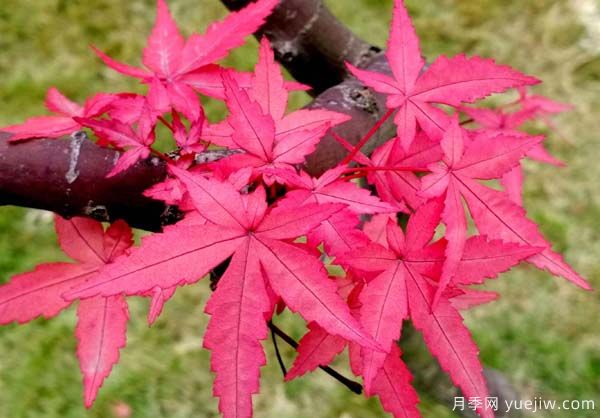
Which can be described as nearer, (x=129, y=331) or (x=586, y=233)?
(x=129, y=331)

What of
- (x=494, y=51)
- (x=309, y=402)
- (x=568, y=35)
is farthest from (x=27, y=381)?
(x=568, y=35)

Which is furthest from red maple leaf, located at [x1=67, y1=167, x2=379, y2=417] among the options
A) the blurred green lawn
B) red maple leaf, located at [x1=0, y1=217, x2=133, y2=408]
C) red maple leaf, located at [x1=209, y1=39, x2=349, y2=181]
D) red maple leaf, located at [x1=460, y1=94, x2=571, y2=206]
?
the blurred green lawn

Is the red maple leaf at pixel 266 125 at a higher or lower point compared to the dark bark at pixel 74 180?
higher

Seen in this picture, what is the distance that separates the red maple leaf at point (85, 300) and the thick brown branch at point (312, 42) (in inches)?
17.7

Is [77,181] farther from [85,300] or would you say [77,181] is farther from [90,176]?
[85,300]

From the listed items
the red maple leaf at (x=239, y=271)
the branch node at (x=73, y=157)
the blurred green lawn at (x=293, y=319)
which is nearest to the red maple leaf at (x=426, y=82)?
the red maple leaf at (x=239, y=271)

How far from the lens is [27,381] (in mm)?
1717

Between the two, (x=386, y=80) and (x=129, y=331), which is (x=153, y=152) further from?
(x=129, y=331)

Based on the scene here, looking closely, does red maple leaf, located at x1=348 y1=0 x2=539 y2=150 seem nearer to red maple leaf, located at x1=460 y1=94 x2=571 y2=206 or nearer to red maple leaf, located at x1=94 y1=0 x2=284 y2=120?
red maple leaf, located at x1=94 y1=0 x2=284 y2=120

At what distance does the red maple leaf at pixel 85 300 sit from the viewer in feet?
2.21

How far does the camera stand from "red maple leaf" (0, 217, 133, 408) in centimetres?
67

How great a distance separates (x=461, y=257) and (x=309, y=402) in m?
1.24

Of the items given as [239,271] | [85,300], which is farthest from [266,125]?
[85,300]

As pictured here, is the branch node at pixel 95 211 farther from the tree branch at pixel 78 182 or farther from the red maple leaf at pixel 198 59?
the red maple leaf at pixel 198 59
